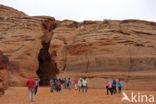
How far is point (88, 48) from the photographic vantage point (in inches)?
898

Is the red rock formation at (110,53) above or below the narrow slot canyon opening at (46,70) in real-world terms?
above

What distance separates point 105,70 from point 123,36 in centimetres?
439

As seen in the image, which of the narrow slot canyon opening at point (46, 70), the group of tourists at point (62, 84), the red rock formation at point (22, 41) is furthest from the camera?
the narrow slot canyon opening at point (46, 70)

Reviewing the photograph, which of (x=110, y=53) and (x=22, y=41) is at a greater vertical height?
(x=22, y=41)

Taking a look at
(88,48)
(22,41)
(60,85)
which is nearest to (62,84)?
(60,85)

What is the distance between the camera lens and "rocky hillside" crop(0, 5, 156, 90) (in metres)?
20.1

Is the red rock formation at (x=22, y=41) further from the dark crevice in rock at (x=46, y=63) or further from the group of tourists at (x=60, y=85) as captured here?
the group of tourists at (x=60, y=85)

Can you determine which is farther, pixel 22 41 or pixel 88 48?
pixel 22 41

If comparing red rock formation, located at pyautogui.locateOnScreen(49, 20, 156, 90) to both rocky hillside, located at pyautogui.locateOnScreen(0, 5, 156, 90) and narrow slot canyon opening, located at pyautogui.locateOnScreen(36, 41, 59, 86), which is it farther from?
narrow slot canyon opening, located at pyautogui.locateOnScreen(36, 41, 59, 86)

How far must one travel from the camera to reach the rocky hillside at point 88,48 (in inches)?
792

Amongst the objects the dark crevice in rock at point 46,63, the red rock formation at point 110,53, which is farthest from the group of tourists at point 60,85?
the dark crevice in rock at point 46,63

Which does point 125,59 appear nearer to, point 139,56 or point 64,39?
point 139,56

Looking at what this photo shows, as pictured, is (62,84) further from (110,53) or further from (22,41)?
(22,41)

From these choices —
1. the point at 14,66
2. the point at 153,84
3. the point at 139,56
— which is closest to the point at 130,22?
the point at 139,56
